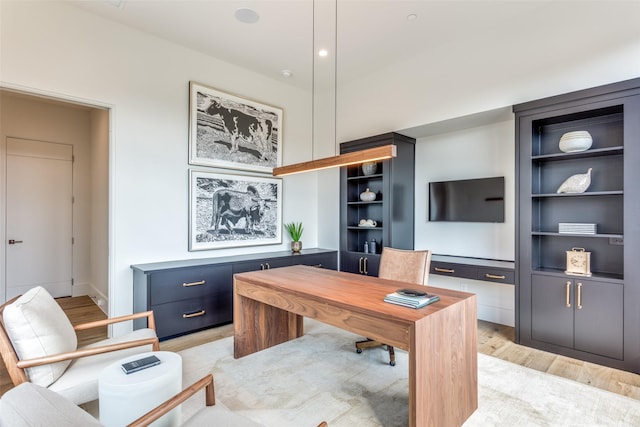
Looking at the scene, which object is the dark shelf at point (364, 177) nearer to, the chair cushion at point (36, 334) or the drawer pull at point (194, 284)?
the drawer pull at point (194, 284)

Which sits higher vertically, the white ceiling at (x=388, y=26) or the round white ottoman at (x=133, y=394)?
the white ceiling at (x=388, y=26)

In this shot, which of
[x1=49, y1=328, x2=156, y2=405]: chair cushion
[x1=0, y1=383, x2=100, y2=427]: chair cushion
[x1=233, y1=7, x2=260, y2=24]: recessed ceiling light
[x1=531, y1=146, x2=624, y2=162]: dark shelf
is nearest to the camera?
[x1=0, y1=383, x2=100, y2=427]: chair cushion

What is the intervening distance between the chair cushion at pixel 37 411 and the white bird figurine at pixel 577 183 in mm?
3767

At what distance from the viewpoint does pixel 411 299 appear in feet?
6.31

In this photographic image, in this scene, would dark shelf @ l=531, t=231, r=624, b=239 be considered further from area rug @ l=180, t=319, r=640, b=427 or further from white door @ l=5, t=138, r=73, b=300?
white door @ l=5, t=138, r=73, b=300

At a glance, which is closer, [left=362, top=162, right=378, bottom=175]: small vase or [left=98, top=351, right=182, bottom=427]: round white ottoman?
[left=98, top=351, right=182, bottom=427]: round white ottoman

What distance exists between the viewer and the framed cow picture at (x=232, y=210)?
3.98 meters

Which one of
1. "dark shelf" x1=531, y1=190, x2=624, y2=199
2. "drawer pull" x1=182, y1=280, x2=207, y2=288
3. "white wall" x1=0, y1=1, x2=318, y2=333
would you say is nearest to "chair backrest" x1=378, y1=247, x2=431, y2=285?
"dark shelf" x1=531, y1=190, x2=624, y2=199

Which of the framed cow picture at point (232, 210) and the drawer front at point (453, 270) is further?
the framed cow picture at point (232, 210)

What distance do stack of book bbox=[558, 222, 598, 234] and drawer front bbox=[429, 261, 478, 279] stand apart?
904 mm

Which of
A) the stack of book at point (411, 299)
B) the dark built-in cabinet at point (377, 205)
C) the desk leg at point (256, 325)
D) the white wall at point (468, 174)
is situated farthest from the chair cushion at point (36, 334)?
the white wall at point (468, 174)

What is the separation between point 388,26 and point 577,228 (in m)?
2.79

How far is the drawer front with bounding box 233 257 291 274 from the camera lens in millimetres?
3839

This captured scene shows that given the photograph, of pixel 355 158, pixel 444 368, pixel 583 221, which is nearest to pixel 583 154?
pixel 583 221
